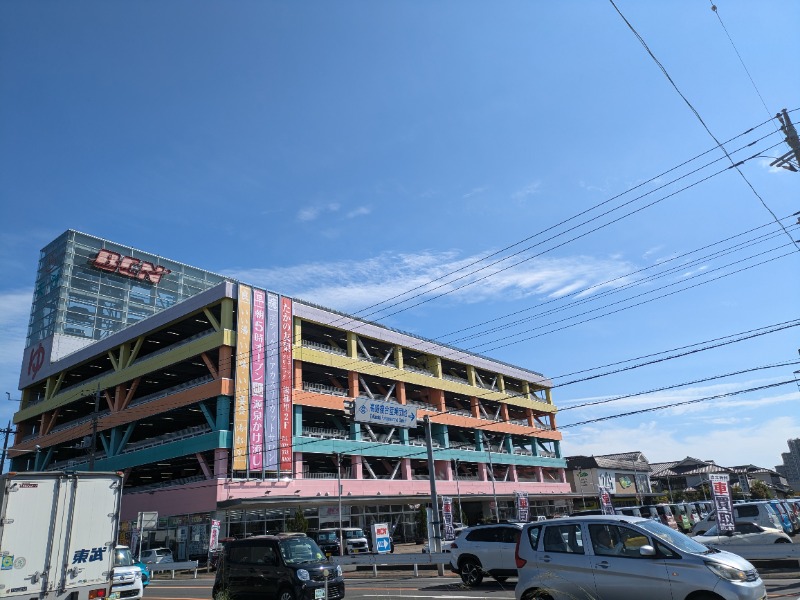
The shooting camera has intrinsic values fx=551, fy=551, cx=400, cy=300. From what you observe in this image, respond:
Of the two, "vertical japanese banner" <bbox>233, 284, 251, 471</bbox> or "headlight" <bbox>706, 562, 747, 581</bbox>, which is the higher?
"vertical japanese banner" <bbox>233, 284, 251, 471</bbox>

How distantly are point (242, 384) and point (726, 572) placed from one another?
3512 centimetres

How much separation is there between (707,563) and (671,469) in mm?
93522

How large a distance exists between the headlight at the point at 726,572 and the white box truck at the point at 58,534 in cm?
1113

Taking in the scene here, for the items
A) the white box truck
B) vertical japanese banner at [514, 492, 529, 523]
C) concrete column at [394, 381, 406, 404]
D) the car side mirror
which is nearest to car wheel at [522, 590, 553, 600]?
the car side mirror

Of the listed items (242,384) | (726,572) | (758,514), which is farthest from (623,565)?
(242,384)

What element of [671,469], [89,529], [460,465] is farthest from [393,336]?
[671,469]

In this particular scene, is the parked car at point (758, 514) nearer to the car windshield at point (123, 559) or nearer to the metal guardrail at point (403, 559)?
the metal guardrail at point (403, 559)

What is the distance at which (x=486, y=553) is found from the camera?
16.4m

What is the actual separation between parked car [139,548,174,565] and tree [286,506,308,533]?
753 cm

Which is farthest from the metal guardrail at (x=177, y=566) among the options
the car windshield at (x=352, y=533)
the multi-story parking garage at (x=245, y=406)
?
the car windshield at (x=352, y=533)

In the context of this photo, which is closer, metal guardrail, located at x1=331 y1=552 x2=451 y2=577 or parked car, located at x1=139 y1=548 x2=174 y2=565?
metal guardrail, located at x1=331 y1=552 x2=451 y2=577

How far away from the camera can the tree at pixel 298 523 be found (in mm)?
36500

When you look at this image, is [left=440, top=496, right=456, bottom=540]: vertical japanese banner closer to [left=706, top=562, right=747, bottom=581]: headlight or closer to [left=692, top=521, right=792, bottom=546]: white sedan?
[left=692, top=521, right=792, bottom=546]: white sedan

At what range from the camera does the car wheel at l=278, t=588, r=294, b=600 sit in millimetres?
12430
